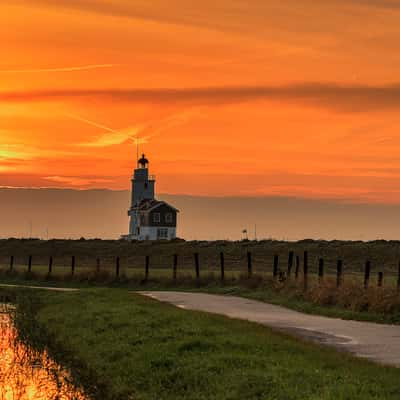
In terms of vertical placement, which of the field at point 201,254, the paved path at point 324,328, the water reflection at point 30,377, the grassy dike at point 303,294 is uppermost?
the field at point 201,254

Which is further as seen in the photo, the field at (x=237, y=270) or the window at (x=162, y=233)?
the window at (x=162, y=233)

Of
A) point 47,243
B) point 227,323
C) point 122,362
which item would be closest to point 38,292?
point 227,323

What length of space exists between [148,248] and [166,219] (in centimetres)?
2521

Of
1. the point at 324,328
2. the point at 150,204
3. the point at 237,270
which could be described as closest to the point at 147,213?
the point at 150,204

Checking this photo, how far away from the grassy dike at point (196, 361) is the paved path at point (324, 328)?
1.04 meters

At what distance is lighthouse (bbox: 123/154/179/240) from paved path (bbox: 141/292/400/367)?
3738 inches

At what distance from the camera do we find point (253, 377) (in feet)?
53.2

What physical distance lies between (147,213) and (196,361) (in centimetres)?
11582

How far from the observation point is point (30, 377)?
19.9 metres

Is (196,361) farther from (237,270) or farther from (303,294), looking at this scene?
(237,270)

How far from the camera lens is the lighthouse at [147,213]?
134625 millimetres

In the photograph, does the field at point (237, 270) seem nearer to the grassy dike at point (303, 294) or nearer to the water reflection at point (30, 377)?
the grassy dike at point (303, 294)

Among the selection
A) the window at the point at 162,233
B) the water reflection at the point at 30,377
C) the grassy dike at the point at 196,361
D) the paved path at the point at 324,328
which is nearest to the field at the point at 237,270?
the paved path at the point at 324,328

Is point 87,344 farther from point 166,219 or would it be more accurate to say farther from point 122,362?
point 166,219
